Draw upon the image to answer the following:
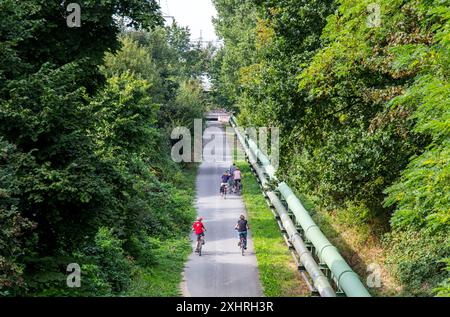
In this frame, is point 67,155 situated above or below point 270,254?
above

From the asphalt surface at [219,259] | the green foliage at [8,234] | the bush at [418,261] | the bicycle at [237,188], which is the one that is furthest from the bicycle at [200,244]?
the bicycle at [237,188]

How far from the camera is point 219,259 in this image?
22844 mm

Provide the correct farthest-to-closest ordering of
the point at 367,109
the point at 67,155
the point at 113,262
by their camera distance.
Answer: the point at 367,109 < the point at 113,262 < the point at 67,155

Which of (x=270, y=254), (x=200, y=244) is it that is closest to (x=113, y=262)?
(x=200, y=244)

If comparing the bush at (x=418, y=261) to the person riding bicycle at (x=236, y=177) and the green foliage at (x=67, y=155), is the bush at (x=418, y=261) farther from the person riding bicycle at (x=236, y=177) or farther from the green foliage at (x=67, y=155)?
the person riding bicycle at (x=236, y=177)

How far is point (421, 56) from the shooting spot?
14.1 meters

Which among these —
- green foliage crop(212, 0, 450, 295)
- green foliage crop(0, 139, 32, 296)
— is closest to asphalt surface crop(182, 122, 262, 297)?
green foliage crop(212, 0, 450, 295)

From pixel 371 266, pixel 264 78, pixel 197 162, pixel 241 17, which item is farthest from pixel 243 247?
pixel 241 17

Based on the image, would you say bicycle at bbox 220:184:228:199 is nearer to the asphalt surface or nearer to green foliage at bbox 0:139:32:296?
the asphalt surface

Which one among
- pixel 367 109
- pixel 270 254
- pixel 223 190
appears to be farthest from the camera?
pixel 223 190

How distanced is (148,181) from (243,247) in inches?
344

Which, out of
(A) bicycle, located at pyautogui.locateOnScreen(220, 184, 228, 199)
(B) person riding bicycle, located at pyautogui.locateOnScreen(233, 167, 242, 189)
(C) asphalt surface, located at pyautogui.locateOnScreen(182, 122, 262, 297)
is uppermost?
(B) person riding bicycle, located at pyautogui.locateOnScreen(233, 167, 242, 189)

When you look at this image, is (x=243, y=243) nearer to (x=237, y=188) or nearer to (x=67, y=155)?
(x=67, y=155)

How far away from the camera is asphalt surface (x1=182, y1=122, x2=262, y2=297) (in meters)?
19.4
